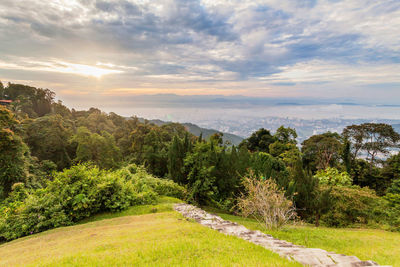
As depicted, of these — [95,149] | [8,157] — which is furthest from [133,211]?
[95,149]

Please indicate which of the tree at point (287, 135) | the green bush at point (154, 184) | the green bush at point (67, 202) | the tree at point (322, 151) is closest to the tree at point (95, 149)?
the green bush at point (154, 184)

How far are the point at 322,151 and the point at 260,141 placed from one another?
33.4 feet

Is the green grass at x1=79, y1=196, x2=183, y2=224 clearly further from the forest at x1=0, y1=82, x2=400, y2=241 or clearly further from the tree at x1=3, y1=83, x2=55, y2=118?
the tree at x1=3, y1=83, x2=55, y2=118

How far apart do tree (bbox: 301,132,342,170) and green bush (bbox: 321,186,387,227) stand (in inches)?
590

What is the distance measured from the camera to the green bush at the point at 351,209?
14289 millimetres

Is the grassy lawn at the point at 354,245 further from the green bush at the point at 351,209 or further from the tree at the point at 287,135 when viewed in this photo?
the tree at the point at 287,135

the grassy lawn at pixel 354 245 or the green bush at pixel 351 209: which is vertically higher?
the grassy lawn at pixel 354 245

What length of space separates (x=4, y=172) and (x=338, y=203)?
2537cm

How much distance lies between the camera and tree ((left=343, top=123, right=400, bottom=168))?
2691cm

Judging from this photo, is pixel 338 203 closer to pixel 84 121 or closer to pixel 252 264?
pixel 252 264

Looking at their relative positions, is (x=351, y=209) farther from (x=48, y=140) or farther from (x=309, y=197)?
(x=48, y=140)

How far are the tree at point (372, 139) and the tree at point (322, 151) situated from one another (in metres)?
1.94

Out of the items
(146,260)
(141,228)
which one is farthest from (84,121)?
(146,260)

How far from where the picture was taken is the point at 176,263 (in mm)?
3920
